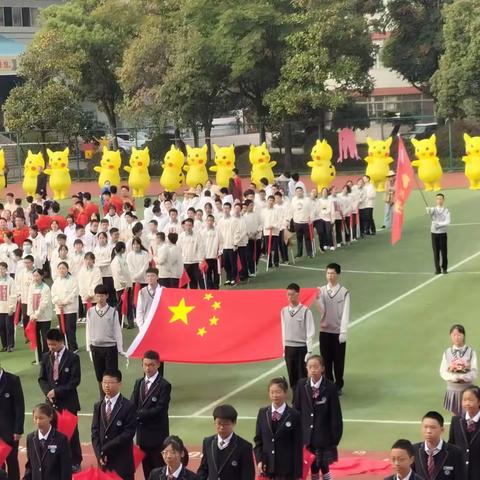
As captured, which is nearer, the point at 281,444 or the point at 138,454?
the point at 281,444

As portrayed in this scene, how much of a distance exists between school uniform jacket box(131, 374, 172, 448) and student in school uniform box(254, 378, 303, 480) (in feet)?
4.30

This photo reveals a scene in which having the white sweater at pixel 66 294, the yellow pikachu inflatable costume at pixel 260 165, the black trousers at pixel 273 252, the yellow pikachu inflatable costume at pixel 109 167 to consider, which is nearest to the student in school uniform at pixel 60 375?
the white sweater at pixel 66 294

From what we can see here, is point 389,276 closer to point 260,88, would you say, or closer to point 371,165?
point 371,165

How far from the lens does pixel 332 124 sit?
5472 centimetres

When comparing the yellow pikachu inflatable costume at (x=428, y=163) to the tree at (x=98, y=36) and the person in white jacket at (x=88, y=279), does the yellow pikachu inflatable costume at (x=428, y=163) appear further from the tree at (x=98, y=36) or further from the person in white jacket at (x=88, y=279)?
the tree at (x=98, y=36)

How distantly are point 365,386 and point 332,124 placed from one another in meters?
37.4

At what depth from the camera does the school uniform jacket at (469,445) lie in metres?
11.5

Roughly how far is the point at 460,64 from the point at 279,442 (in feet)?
132

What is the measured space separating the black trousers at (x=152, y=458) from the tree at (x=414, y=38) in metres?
44.9

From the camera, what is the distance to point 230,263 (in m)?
26.4

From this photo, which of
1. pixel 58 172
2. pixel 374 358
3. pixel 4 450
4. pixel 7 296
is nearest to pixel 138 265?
pixel 7 296

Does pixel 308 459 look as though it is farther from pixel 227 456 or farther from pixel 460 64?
pixel 460 64

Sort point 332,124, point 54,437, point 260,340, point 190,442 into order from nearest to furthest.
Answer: point 54,437 → point 190,442 → point 260,340 → point 332,124

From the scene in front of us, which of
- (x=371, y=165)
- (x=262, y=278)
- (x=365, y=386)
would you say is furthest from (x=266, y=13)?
(x=365, y=386)
